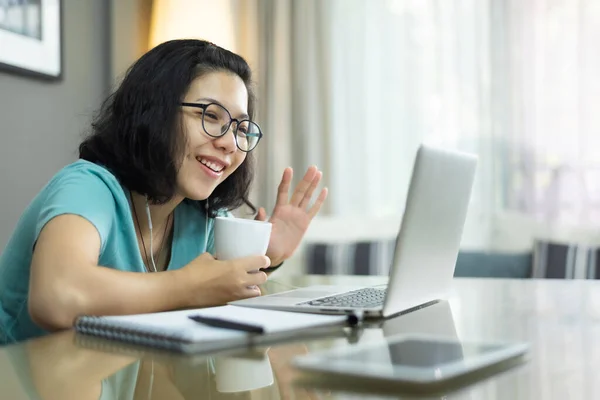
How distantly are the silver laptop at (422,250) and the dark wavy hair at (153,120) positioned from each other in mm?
387

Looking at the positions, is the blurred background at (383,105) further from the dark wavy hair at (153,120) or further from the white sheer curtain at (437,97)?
the dark wavy hair at (153,120)

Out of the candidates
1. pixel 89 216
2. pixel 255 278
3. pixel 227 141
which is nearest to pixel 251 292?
pixel 255 278

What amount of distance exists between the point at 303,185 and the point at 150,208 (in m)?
0.31

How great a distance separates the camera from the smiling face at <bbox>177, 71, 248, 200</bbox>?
4.40 feet

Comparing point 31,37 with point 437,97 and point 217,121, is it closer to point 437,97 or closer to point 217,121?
point 217,121

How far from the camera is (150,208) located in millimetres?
1411

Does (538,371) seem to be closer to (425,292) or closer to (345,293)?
(425,292)

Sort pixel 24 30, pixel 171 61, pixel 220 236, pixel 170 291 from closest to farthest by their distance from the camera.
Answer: pixel 170 291, pixel 220 236, pixel 171 61, pixel 24 30

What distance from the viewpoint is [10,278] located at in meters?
1.27

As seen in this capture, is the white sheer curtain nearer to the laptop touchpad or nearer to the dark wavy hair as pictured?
the dark wavy hair

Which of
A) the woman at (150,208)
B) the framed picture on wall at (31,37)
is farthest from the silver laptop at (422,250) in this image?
the framed picture on wall at (31,37)

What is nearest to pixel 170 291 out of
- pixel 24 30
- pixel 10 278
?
pixel 10 278

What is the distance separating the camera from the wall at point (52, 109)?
2.49 metres

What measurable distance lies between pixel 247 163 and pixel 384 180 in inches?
64.5
